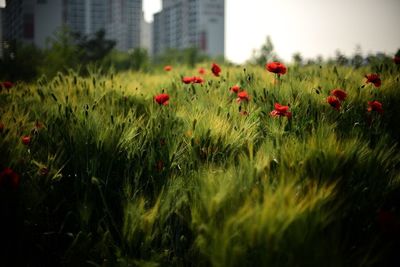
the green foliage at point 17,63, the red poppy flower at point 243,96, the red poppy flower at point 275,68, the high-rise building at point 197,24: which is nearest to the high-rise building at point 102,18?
the high-rise building at point 197,24

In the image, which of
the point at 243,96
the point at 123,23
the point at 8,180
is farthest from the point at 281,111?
the point at 123,23

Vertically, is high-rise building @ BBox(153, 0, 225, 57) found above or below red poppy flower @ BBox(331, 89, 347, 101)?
above

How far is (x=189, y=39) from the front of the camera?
8475cm

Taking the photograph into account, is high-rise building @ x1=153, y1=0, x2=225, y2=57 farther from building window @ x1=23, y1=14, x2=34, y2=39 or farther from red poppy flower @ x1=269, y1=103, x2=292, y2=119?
red poppy flower @ x1=269, y1=103, x2=292, y2=119

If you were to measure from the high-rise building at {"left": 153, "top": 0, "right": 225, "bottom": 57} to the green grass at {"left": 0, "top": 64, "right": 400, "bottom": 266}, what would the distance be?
79.2 m

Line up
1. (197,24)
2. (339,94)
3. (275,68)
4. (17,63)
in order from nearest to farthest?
(339,94), (275,68), (17,63), (197,24)

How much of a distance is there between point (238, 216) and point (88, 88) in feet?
7.60

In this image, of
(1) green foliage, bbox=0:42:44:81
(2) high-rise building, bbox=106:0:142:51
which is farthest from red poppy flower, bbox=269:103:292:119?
(2) high-rise building, bbox=106:0:142:51

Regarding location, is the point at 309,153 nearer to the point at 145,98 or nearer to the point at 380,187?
the point at 380,187

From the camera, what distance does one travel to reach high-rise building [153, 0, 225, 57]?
269 feet

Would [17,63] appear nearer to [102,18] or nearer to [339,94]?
[339,94]

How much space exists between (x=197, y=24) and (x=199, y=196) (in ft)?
284

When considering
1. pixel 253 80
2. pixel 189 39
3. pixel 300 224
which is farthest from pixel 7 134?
pixel 189 39

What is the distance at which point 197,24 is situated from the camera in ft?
273
